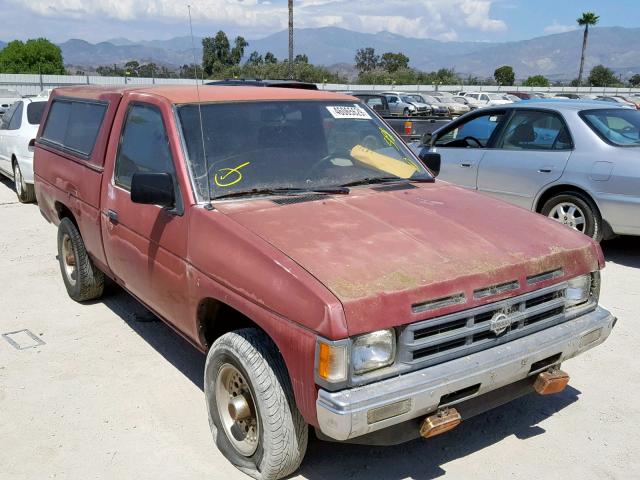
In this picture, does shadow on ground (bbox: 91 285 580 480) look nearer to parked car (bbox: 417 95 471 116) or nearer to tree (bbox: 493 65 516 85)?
parked car (bbox: 417 95 471 116)

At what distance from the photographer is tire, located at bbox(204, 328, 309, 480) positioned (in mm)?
2844

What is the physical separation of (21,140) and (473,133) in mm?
7161

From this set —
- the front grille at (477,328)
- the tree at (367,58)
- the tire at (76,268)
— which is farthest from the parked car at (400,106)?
the tree at (367,58)

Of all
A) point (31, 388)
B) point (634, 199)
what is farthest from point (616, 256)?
point (31, 388)

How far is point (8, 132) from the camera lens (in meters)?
10.7

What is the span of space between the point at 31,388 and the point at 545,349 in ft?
10.5

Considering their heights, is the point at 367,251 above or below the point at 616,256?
above

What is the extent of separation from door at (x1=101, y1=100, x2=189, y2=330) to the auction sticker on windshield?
1.20 meters

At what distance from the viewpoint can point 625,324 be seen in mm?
5145

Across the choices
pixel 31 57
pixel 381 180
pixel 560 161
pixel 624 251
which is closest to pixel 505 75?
pixel 31 57

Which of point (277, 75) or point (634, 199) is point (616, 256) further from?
point (277, 75)

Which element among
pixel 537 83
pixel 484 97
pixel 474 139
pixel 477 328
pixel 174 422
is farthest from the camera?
pixel 537 83

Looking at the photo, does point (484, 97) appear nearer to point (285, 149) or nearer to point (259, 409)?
point (285, 149)

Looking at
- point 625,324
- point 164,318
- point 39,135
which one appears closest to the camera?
point 164,318
